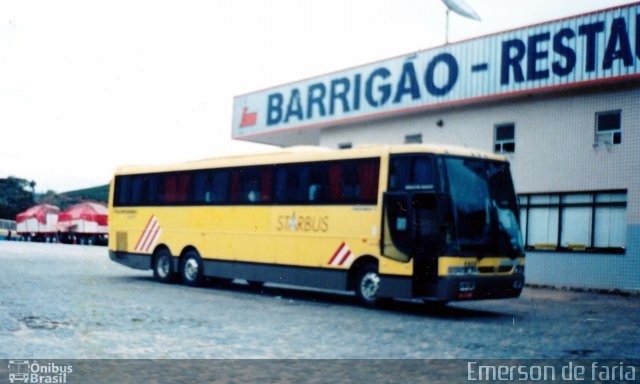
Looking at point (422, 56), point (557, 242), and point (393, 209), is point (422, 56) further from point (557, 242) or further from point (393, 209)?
point (393, 209)

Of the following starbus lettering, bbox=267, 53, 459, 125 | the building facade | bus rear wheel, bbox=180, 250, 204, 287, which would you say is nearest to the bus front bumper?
bus rear wheel, bbox=180, 250, 204, 287

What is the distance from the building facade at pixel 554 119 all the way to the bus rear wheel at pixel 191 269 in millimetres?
11129

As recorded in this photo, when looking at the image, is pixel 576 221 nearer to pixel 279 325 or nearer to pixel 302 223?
pixel 302 223

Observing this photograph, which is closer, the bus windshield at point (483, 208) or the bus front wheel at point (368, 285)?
the bus windshield at point (483, 208)

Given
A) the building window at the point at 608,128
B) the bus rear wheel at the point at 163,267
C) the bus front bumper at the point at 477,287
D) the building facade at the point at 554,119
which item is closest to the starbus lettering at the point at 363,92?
the building facade at the point at 554,119

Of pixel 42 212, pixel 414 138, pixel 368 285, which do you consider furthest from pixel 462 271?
pixel 42 212

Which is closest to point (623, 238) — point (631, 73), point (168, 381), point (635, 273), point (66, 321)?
point (635, 273)

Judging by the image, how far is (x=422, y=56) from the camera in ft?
89.6

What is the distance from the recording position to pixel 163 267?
1991cm

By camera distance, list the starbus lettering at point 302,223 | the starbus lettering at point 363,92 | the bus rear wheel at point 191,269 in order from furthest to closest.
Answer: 1. the starbus lettering at point 363,92
2. the bus rear wheel at point 191,269
3. the starbus lettering at point 302,223

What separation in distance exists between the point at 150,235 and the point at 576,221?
1266 cm

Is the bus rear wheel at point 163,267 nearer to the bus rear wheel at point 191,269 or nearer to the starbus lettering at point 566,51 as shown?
the bus rear wheel at point 191,269

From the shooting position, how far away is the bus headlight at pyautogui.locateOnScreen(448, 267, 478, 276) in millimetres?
13038

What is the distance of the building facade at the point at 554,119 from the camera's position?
70.6ft
